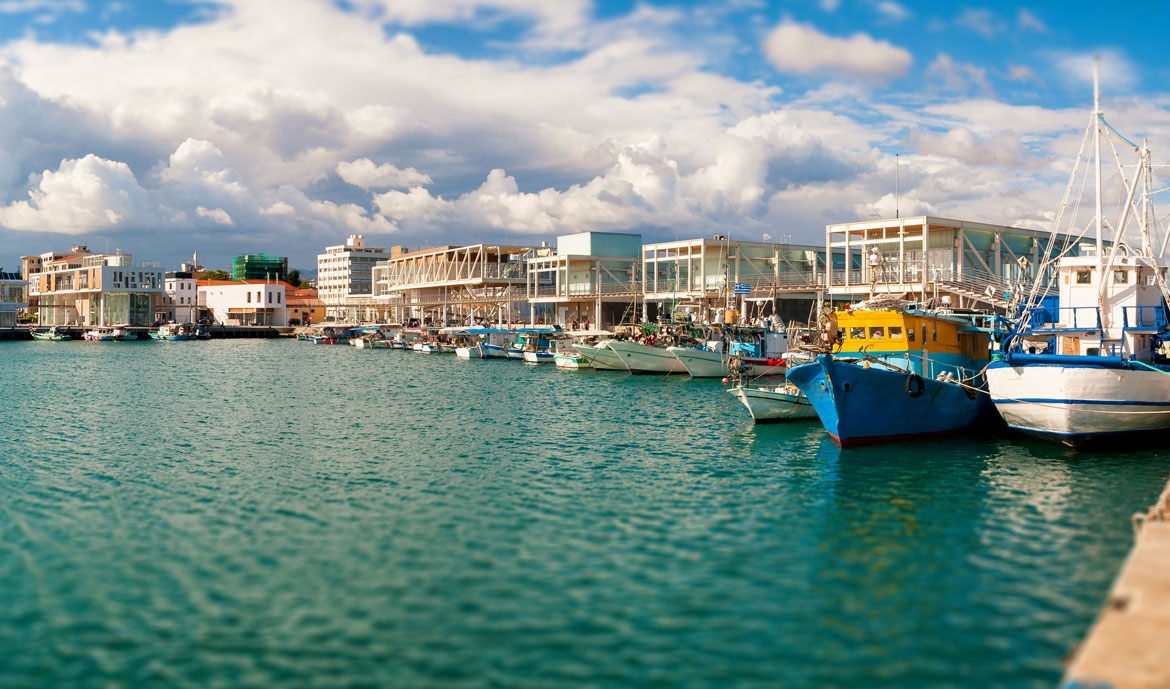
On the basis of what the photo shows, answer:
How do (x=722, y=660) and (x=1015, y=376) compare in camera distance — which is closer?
(x=722, y=660)

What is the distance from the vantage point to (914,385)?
32.8 metres

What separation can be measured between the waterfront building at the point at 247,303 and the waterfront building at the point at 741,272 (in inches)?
4030

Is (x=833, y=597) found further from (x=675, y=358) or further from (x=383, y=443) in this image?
(x=675, y=358)

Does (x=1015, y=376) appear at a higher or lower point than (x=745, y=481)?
higher

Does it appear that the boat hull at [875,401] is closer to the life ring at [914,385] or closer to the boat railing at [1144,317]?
the life ring at [914,385]

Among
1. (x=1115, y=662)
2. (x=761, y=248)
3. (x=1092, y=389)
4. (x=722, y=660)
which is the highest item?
(x=761, y=248)

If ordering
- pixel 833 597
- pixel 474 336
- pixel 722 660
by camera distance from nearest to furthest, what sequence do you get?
pixel 722 660 < pixel 833 597 < pixel 474 336

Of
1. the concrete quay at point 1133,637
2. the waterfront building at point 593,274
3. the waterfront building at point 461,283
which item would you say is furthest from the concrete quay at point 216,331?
the concrete quay at point 1133,637

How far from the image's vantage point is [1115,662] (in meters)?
9.65

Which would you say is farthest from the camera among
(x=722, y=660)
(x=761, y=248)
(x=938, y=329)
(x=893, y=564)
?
(x=761, y=248)

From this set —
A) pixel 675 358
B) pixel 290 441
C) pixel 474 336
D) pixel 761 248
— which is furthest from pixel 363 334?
pixel 290 441

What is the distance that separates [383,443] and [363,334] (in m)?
110

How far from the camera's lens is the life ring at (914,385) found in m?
32.8

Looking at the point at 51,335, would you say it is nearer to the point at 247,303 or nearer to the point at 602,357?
the point at 247,303
